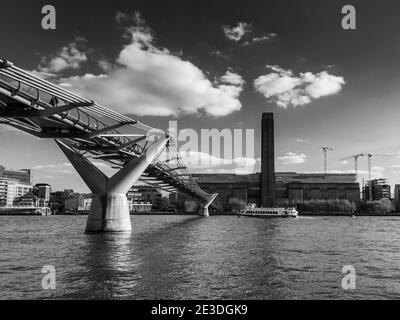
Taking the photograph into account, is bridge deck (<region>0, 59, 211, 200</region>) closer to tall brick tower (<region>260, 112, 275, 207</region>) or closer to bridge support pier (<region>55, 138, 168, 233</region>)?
bridge support pier (<region>55, 138, 168, 233</region>)

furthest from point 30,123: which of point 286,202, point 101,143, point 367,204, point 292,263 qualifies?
point 367,204

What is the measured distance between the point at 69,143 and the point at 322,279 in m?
31.4

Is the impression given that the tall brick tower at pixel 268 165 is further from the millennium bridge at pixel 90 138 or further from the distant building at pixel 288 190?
the millennium bridge at pixel 90 138

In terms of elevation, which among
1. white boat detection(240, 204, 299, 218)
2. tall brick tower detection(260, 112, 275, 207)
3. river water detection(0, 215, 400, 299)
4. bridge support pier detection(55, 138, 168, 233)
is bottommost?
white boat detection(240, 204, 299, 218)

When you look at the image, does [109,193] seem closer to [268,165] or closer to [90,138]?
[90,138]

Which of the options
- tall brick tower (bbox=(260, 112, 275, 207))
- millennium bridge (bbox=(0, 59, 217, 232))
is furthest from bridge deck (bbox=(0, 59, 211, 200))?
tall brick tower (bbox=(260, 112, 275, 207))

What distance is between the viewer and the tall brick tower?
570 feet

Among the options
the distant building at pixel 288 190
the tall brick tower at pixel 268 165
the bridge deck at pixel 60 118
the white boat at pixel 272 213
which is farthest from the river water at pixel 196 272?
the distant building at pixel 288 190

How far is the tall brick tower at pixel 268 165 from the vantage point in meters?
174

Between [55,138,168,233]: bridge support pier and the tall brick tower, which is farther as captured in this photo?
the tall brick tower

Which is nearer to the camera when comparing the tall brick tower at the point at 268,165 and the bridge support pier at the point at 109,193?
the bridge support pier at the point at 109,193

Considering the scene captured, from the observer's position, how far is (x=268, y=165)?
17375 centimetres

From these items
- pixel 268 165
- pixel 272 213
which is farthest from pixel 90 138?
pixel 268 165

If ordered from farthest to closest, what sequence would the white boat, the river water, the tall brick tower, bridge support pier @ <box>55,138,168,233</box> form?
the tall brick tower, the white boat, bridge support pier @ <box>55,138,168,233</box>, the river water
